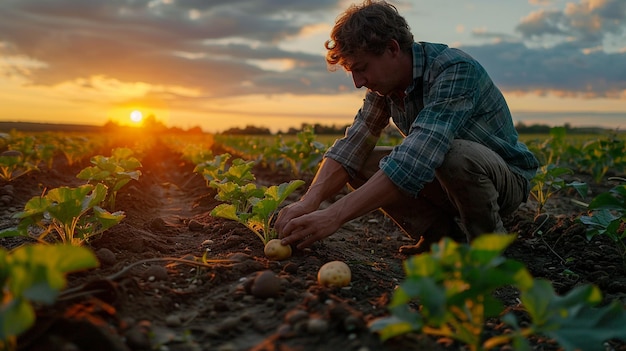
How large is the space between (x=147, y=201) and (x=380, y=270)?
3737mm

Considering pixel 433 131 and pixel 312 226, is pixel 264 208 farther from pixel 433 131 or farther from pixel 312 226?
pixel 433 131

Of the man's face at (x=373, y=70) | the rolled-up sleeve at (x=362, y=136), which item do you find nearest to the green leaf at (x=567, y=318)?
the man's face at (x=373, y=70)

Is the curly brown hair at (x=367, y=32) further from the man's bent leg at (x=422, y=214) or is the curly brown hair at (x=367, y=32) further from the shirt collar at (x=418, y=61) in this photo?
the man's bent leg at (x=422, y=214)

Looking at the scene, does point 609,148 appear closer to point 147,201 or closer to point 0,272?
point 147,201

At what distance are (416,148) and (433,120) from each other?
252 millimetres

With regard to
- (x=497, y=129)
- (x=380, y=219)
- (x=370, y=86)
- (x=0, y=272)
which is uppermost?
(x=370, y=86)

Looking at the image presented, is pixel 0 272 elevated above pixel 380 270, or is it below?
above

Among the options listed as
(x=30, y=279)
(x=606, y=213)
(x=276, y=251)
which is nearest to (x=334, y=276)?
(x=276, y=251)

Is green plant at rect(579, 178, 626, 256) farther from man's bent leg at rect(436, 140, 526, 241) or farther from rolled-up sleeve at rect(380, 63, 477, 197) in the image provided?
rolled-up sleeve at rect(380, 63, 477, 197)

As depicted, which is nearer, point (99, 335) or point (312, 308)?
point (99, 335)

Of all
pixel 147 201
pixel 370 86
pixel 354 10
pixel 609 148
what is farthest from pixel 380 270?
pixel 609 148

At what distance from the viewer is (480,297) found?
2.03 meters

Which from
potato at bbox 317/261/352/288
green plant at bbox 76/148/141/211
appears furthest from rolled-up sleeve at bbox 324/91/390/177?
green plant at bbox 76/148/141/211

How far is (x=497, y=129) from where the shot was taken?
166 inches
